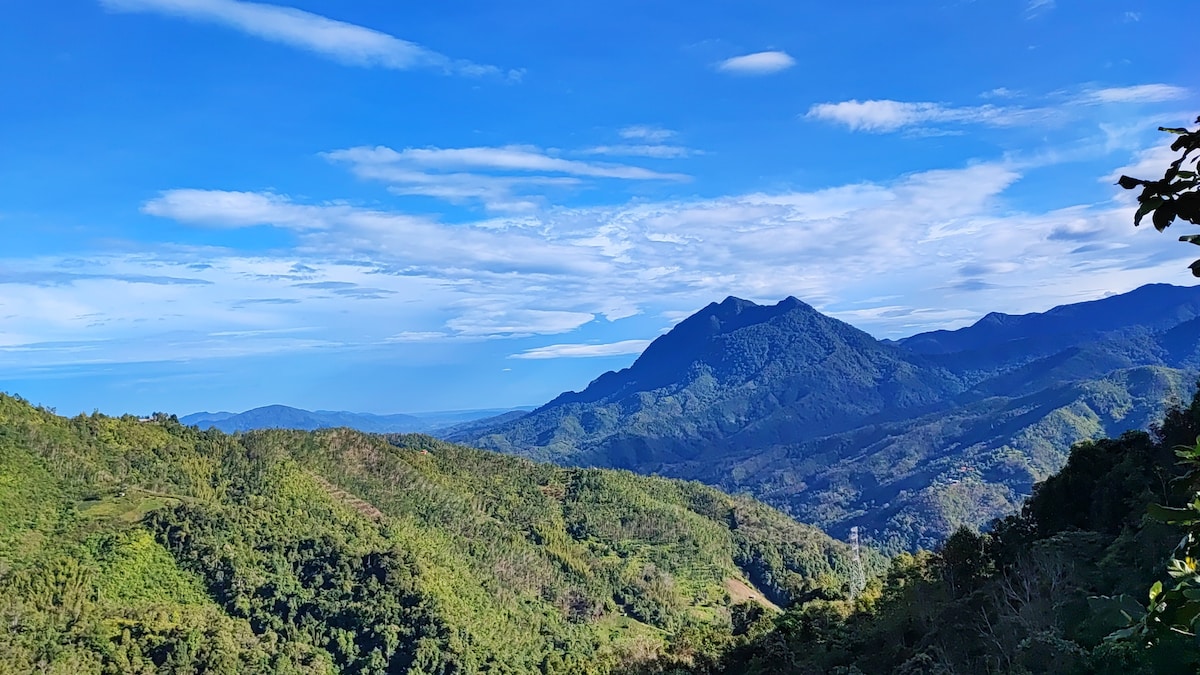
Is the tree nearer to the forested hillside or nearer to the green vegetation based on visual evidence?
the green vegetation

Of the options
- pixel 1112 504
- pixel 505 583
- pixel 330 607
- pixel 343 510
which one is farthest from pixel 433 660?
pixel 1112 504

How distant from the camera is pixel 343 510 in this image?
370 feet

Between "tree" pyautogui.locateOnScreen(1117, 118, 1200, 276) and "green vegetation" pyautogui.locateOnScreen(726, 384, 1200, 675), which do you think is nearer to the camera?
"tree" pyautogui.locateOnScreen(1117, 118, 1200, 276)

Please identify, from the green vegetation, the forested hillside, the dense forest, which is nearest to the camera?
the green vegetation

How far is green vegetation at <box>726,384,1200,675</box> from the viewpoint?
1972 centimetres

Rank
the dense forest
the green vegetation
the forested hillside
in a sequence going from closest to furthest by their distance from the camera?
the green vegetation, the dense forest, the forested hillside

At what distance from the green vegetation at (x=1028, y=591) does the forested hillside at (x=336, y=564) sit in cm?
1138

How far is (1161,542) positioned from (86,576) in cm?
→ 9694

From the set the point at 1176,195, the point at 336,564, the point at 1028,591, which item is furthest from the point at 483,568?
the point at 1176,195

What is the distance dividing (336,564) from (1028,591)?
9353 cm

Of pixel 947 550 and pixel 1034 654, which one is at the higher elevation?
pixel 1034 654

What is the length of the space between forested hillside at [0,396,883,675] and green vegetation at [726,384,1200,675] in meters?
11.4

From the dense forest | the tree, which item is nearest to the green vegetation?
the dense forest

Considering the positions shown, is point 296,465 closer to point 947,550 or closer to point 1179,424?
point 947,550
